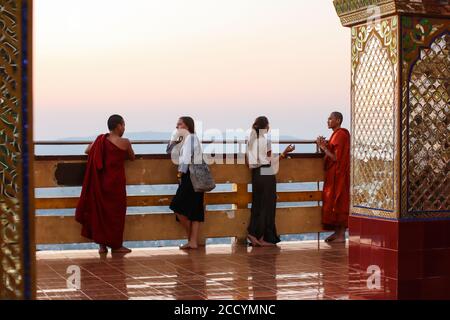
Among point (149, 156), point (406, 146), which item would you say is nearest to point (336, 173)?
point (149, 156)

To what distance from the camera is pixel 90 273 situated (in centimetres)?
766

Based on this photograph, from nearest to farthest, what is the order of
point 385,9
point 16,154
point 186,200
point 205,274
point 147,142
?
1. point 16,154
2. point 385,9
3. point 205,274
4. point 186,200
5. point 147,142

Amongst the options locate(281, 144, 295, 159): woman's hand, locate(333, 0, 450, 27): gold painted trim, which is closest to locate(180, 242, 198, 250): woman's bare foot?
locate(281, 144, 295, 159): woman's hand

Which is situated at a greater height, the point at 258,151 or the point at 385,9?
the point at 385,9

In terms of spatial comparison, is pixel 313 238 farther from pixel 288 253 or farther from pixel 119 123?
pixel 119 123

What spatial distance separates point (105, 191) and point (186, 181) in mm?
901

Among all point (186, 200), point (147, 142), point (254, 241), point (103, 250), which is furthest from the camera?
point (254, 241)

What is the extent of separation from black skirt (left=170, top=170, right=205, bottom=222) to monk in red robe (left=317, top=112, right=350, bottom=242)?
1.69 metres

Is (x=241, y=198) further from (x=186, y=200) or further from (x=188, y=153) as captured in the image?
(x=188, y=153)

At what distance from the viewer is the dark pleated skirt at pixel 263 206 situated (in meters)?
9.59

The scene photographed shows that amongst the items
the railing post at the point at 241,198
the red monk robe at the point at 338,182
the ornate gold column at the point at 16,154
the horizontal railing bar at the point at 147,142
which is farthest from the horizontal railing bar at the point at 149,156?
the ornate gold column at the point at 16,154

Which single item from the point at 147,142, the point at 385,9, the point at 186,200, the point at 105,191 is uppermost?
the point at 385,9

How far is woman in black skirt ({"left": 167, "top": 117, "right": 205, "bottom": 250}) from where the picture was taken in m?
9.12

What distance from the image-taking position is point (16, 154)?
158 inches
